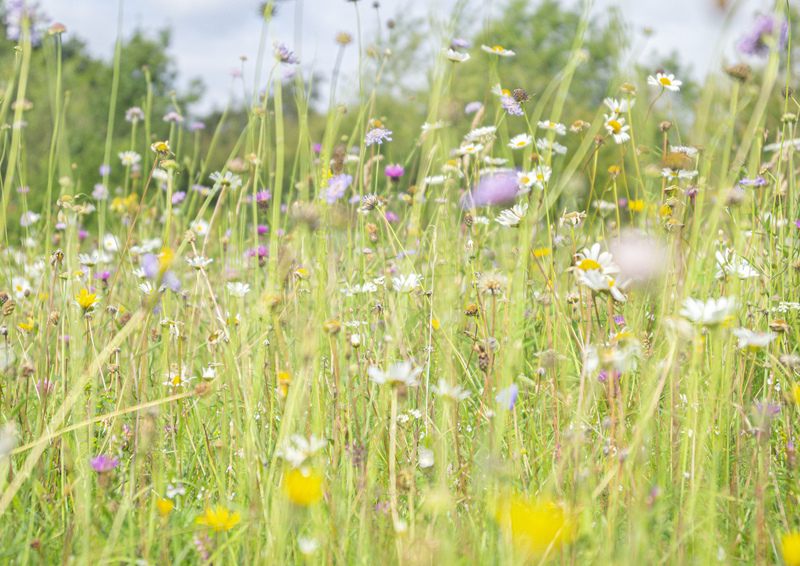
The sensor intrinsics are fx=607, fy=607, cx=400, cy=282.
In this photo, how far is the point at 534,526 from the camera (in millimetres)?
535

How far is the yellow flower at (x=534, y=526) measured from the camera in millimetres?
538

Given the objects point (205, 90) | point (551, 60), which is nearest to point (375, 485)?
point (205, 90)

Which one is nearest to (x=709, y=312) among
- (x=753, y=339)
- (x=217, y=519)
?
(x=753, y=339)

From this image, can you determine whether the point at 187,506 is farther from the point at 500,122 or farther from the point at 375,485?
the point at 500,122

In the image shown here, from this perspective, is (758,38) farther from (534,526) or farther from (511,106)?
(534,526)

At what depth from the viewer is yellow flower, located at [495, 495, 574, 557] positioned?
1.76ft

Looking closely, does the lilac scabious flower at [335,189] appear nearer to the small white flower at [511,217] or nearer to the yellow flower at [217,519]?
the small white flower at [511,217]

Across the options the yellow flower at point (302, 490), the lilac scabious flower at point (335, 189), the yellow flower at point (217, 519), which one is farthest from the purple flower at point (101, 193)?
the yellow flower at point (302, 490)

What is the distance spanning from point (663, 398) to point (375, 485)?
607 millimetres

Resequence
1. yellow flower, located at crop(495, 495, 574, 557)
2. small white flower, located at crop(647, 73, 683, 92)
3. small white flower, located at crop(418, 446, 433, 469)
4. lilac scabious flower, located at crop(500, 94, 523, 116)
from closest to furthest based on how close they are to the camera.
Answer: yellow flower, located at crop(495, 495, 574, 557)
small white flower, located at crop(418, 446, 433, 469)
lilac scabious flower, located at crop(500, 94, 523, 116)
small white flower, located at crop(647, 73, 683, 92)

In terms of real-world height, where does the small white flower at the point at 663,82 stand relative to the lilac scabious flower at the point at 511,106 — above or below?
above

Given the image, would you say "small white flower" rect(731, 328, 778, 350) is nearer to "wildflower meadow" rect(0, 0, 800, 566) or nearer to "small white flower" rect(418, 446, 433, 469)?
"wildflower meadow" rect(0, 0, 800, 566)

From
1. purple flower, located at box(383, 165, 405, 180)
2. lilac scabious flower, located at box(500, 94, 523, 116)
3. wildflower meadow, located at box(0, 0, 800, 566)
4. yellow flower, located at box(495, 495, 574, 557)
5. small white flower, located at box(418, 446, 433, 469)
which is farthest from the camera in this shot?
purple flower, located at box(383, 165, 405, 180)

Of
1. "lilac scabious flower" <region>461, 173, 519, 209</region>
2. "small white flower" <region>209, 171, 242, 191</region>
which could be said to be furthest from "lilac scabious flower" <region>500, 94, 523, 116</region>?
"small white flower" <region>209, 171, 242, 191</region>
